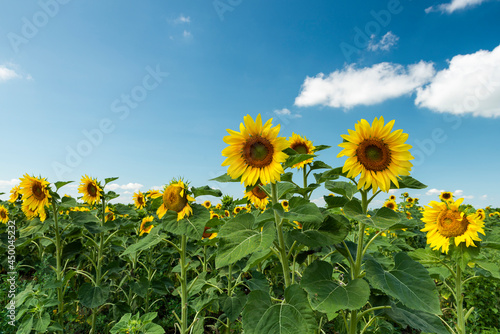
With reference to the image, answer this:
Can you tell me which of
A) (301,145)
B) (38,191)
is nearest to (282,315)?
(301,145)

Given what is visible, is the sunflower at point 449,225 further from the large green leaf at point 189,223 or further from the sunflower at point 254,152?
the large green leaf at point 189,223

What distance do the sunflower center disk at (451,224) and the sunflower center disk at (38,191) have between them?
430 cm

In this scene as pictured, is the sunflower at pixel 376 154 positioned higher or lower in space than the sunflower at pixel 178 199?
higher

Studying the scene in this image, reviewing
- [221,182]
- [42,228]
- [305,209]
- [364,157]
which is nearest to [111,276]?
[42,228]

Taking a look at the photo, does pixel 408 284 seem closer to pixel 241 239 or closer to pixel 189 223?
pixel 241 239

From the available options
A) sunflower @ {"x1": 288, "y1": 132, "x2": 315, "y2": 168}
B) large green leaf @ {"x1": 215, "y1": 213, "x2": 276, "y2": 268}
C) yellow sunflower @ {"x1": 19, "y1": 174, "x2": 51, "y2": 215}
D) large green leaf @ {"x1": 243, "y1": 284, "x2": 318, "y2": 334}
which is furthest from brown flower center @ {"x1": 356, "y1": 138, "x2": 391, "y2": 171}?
yellow sunflower @ {"x1": 19, "y1": 174, "x2": 51, "y2": 215}

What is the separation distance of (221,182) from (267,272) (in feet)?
13.0

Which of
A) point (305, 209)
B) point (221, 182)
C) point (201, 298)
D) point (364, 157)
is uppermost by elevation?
point (364, 157)

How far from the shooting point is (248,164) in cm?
204

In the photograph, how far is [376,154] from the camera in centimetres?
197

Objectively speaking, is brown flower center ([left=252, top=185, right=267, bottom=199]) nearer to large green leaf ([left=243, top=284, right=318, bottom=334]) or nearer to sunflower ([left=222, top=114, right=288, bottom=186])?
sunflower ([left=222, top=114, right=288, bottom=186])

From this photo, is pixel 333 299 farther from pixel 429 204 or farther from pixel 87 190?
pixel 87 190

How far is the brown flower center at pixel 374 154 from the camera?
6.42 feet

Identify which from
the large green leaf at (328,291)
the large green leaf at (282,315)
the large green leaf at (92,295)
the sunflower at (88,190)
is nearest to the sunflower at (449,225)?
the large green leaf at (328,291)
